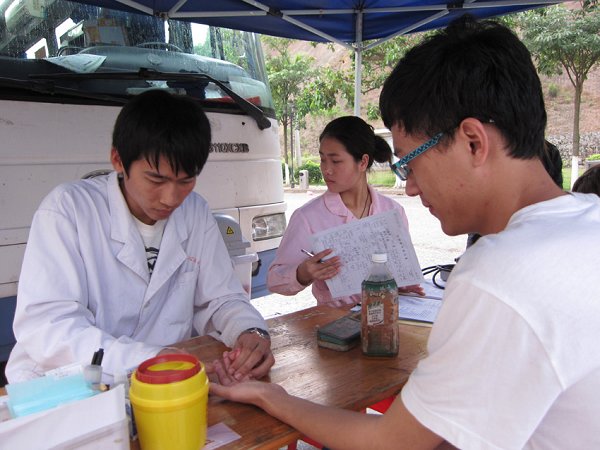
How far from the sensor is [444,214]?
1.03 meters

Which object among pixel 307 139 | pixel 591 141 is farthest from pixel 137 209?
pixel 307 139

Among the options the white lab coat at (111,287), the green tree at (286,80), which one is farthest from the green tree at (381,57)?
the white lab coat at (111,287)

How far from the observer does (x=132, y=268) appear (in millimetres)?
1550

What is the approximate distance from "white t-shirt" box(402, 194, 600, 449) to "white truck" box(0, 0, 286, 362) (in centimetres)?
184

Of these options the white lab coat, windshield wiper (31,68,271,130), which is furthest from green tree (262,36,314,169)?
the white lab coat

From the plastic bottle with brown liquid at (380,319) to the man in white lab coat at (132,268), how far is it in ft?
0.99

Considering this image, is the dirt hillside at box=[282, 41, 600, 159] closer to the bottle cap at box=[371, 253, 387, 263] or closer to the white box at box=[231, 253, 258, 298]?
the white box at box=[231, 253, 258, 298]

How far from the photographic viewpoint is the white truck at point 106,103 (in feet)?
6.75

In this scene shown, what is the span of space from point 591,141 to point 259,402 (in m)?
25.0

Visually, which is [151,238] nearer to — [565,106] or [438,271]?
[438,271]

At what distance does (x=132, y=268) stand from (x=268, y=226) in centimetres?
154

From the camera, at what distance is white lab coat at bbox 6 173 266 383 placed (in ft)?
4.31

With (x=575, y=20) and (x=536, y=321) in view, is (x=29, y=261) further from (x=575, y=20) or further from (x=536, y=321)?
(x=575, y=20)

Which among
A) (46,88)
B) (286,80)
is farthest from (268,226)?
(286,80)
